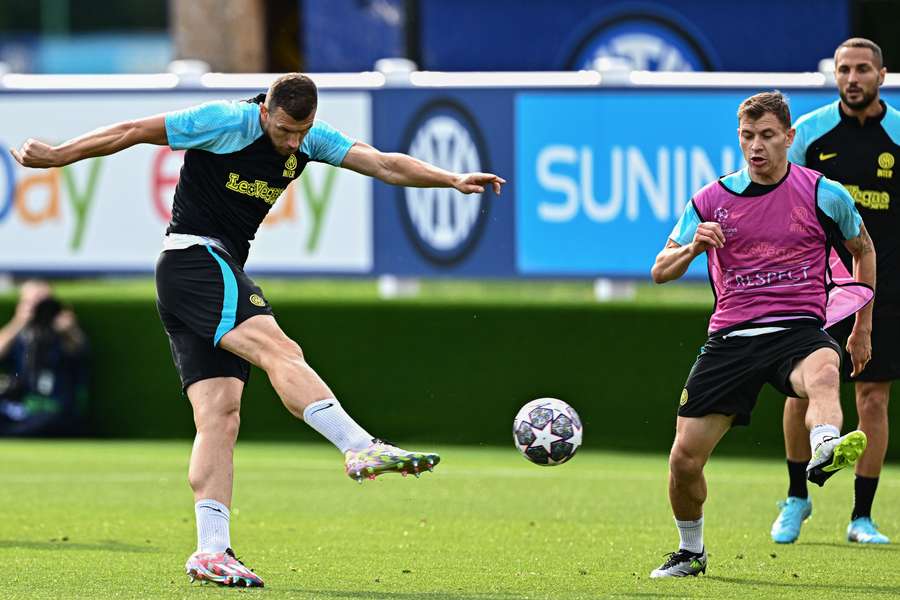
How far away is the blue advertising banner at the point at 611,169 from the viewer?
15086mm

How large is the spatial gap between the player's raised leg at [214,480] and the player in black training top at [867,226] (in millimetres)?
3287

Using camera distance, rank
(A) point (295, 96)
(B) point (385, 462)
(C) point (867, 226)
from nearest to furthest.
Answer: (B) point (385, 462)
(A) point (295, 96)
(C) point (867, 226)

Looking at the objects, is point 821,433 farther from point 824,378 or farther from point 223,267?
point 223,267

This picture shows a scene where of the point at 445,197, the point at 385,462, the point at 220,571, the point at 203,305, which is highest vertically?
the point at 445,197

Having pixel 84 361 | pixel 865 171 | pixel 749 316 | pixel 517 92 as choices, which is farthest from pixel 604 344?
pixel 749 316

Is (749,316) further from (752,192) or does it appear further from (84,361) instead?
(84,361)

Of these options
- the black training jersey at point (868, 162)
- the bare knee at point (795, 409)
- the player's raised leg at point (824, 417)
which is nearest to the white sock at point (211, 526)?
the player's raised leg at point (824, 417)

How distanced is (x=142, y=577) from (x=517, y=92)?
7.87 meters

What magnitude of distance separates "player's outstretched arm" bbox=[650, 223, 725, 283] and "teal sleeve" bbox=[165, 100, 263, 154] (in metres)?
1.87

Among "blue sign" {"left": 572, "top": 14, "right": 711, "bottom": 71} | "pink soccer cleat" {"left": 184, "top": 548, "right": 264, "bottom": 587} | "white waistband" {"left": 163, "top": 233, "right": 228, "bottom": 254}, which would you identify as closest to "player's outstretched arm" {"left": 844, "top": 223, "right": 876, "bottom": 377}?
"white waistband" {"left": 163, "top": 233, "right": 228, "bottom": 254}

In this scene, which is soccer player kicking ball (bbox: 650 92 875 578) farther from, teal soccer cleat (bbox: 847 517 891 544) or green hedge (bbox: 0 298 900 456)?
green hedge (bbox: 0 298 900 456)

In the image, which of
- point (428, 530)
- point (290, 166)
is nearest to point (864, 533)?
point (428, 530)

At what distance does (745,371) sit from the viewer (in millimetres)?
8305

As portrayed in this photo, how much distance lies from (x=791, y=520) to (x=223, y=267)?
3.61 metres
